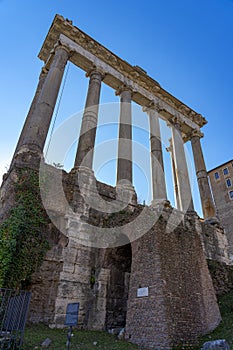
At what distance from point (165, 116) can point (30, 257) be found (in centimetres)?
1619

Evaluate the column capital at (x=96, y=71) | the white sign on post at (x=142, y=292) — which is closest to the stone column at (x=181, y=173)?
the column capital at (x=96, y=71)

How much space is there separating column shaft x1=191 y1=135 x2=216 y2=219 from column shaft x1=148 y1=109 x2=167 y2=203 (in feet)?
11.9

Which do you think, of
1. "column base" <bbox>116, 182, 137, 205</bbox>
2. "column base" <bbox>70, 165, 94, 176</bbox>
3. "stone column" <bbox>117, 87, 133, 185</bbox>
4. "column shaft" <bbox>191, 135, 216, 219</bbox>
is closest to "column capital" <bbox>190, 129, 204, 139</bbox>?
"column shaft" <bbox>191, 135, 216, 219</bbox>

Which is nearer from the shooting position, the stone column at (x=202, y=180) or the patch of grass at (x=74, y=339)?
the patch of grass at (x=74, y=339)

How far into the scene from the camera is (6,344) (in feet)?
18.6

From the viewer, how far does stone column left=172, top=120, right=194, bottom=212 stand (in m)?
16.8

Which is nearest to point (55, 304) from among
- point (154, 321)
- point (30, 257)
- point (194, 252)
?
point (30, 257)

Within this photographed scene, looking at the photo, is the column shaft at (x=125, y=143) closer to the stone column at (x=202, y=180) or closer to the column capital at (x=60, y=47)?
the column capital at (x=60, y=47)

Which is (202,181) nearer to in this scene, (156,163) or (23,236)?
(156,163)

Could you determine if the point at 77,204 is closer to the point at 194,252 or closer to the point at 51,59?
the point at 194,252

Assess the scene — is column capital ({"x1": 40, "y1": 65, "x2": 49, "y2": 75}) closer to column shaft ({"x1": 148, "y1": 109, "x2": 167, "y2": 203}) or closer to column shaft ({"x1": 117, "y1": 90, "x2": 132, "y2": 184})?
column shaft ({"x1": 117, "y1": 90, "x2": 132, "y2": 184})

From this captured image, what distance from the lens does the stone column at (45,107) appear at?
37.5 ft

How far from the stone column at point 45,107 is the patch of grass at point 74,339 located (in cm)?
678

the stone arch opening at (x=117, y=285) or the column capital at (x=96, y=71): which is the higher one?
the column capital at (x=96, y=71)
